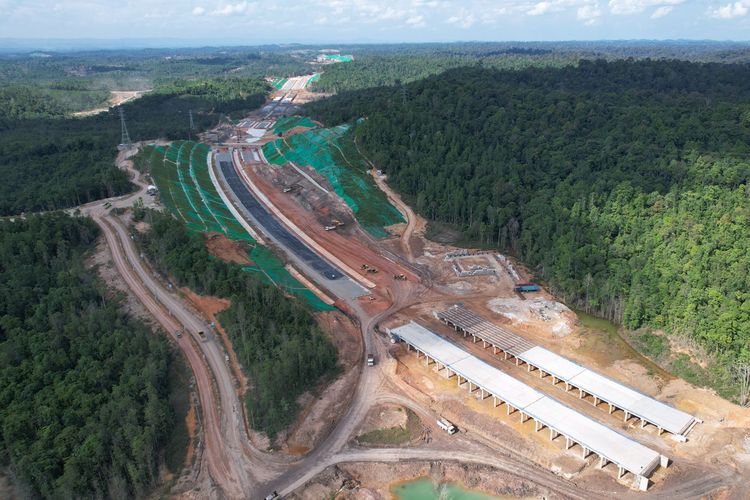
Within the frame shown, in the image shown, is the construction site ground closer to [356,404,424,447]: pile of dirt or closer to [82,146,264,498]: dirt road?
[356,404,424,447]: pile of dirt

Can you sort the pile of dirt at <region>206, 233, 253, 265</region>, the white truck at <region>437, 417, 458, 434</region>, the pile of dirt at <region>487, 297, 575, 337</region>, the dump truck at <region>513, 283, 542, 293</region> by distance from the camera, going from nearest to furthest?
the white truck at <region>437, 417, 458, 434</region> < the pile of dirt at <region>487, 297, 575, 337</region> < the dump truck at <region>513, 283, 542, 293</region> < the pile of dirt at <region>206, 233, 253, 265</region>

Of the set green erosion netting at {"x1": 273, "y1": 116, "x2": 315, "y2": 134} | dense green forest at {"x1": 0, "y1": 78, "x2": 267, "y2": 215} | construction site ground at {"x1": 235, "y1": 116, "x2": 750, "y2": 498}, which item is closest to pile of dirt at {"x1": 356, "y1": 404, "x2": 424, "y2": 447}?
construction site ground at {"x1": 235, "y1": 116, "x2": 750, "y2": 498}

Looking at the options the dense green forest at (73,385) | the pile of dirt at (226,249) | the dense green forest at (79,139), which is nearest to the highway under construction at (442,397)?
the pile of dirt at (226,249)

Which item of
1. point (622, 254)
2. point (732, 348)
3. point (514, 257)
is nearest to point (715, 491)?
point (732, 348)

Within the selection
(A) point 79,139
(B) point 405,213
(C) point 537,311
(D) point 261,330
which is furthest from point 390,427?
(A) point 79,139

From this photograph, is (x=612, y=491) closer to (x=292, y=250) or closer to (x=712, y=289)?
(x=712, y=289)

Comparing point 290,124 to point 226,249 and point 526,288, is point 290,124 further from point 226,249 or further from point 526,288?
point 526,288

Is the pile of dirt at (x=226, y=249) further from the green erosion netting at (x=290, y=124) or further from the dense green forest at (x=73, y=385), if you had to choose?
the green erosion netting at (x=290, y=124)
